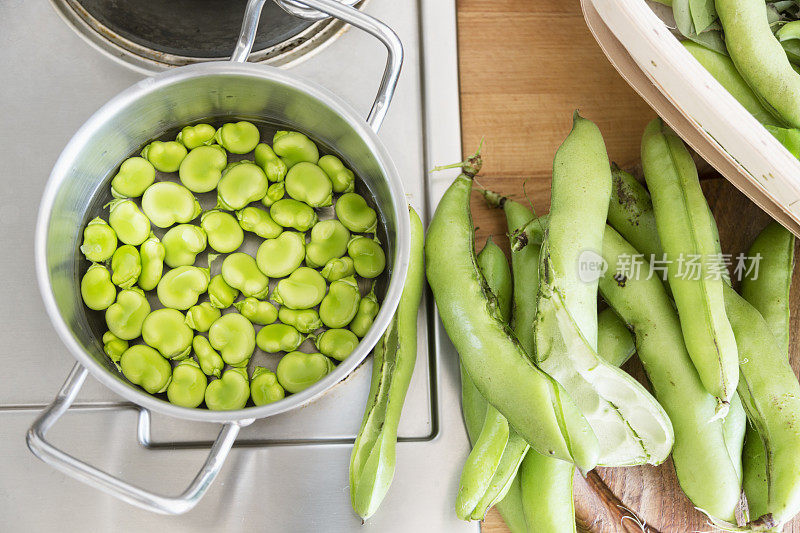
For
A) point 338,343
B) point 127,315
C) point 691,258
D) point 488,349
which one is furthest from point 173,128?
point 691,258

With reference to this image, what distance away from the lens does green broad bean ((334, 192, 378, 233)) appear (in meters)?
0.73

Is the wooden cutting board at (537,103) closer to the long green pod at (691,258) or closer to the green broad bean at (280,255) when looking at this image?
the long green pod at (691,258)

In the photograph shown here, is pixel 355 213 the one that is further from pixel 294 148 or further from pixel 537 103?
pixel 537 103

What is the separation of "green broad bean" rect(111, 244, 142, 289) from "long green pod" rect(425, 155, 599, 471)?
34cm

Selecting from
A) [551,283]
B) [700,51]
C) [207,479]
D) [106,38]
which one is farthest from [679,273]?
[106,38]

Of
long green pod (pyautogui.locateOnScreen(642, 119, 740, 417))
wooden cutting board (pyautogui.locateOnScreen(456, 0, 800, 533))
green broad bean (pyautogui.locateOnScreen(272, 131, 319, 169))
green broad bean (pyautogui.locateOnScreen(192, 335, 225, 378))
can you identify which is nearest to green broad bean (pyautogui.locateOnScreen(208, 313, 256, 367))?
green broad bean (pyautogui.locateOnScreen(192, 335, 225, 378))

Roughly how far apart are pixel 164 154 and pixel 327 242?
0.75ft

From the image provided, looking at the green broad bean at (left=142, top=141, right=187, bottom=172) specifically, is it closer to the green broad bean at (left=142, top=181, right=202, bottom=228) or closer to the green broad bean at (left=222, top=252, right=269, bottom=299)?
the green broad bean at (left=142, top=181, right=202, bottom=228)

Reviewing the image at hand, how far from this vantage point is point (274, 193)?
0.74 metres

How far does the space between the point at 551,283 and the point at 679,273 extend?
0.16 metres

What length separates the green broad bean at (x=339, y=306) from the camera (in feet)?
2.30

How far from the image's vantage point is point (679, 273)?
2.12ft

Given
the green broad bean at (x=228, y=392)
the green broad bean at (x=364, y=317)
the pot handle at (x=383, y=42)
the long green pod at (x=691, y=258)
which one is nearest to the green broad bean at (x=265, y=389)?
the green broad bean at (x=228, y=392)

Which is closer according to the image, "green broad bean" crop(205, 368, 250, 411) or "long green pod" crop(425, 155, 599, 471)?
"long green pod" crop(425, 155, 599, 471)
